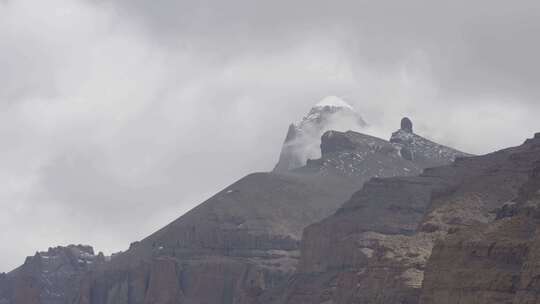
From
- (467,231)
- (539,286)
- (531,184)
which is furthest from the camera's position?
(531,184)

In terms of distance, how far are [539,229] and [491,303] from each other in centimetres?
650

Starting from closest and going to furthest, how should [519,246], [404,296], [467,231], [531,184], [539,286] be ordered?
[539,286] → [519,246] → [467,231] → [531,184] → [404,296]

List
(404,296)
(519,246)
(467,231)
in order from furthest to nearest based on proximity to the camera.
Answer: (404,296)
(467,231)
(519,246)

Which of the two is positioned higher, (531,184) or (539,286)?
(531,184)

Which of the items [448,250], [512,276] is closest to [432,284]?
[448,250]

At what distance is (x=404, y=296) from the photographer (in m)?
195

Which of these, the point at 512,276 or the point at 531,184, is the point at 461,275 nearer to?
the point at 512,276

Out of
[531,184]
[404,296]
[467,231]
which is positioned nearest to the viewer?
[467,231]

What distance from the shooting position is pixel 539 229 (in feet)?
515

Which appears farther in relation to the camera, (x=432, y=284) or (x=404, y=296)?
(x=404, y=296)

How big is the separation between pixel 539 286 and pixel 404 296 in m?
46.0

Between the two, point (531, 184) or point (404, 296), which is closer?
point (531, 184)

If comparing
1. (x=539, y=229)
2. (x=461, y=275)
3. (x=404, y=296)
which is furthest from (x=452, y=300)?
(x=404, y=296)

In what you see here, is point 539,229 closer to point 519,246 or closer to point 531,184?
point 519,246
